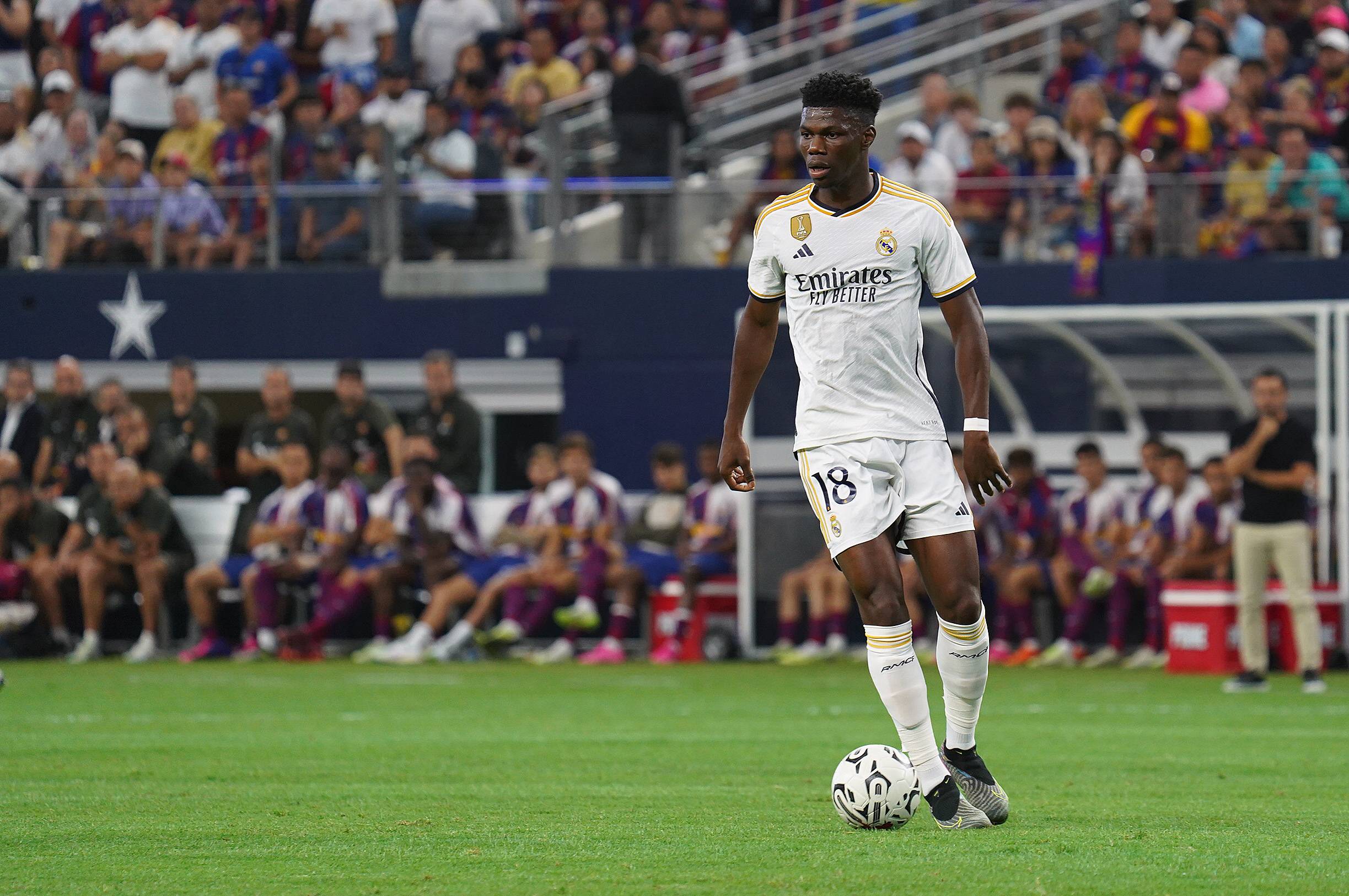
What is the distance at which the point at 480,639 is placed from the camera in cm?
1619

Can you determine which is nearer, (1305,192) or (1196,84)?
(1305,192)

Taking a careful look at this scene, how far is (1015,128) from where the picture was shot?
17.6 metres

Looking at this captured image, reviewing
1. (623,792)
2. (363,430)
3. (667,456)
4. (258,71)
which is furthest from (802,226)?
(258,71)

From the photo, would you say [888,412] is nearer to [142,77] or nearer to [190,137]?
[190,137]

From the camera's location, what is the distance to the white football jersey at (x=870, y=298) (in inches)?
244

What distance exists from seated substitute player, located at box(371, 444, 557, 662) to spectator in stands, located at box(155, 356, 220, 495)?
231 centimetres

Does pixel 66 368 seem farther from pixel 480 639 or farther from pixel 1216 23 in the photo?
pixel 1216 23

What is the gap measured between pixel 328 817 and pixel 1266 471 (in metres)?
8.60

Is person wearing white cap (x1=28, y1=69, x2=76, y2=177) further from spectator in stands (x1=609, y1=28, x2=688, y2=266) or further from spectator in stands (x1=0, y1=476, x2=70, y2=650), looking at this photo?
spectator in stands (x1=609, y1=28, x2=688, y2=266)

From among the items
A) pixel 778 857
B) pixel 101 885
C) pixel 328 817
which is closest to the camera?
pixel 101 885

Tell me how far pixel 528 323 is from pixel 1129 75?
5.89 metres

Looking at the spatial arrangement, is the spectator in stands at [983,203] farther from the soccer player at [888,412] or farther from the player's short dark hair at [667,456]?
the soccer player at [888,412]

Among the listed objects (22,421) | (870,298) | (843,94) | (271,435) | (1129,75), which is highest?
(1129,75)

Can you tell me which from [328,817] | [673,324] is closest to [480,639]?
[673,324]
